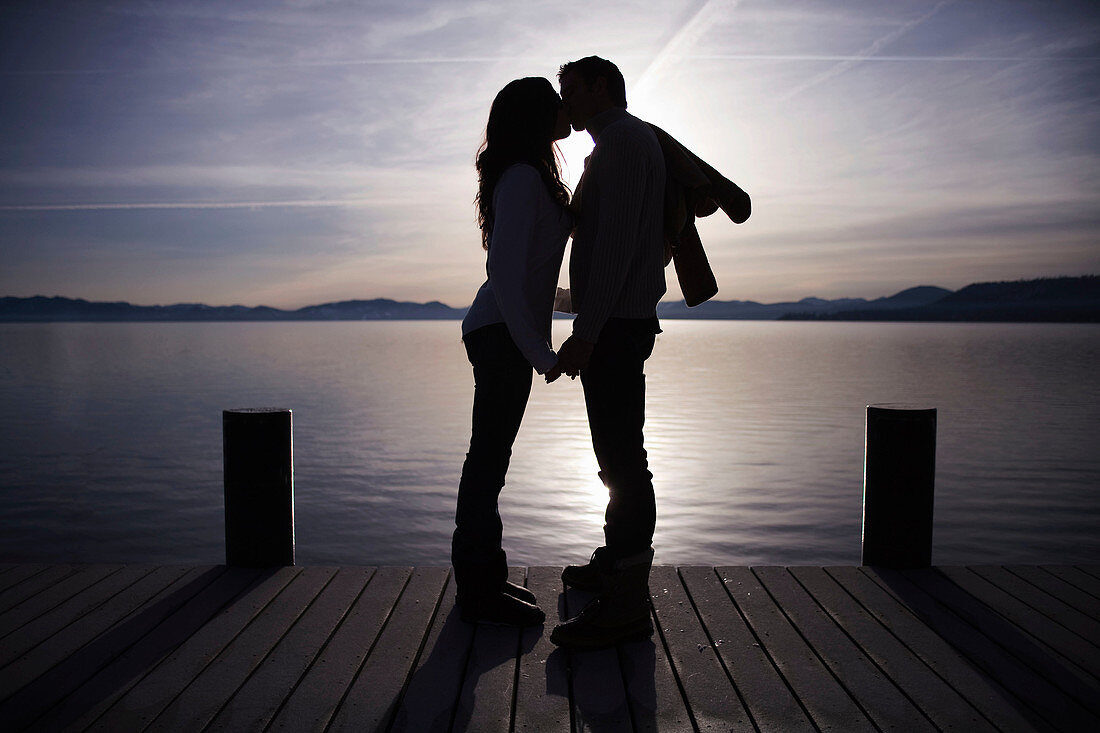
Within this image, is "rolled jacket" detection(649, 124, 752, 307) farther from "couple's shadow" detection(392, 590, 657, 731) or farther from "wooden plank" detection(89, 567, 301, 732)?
"wooden plank" detection(89, 567, 301, 732)

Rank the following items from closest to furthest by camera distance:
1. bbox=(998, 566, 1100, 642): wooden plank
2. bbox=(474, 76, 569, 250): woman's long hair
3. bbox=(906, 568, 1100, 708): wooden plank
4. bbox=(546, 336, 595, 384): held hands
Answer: bbox=(906, 568, 1100, 708): wooden plank < bbox=(546, 336, 595, 384): held hands < bbox=(474, 76, 569, 250): woman's long hair < bbox=(998, 566, 1100, 642): wooden plank

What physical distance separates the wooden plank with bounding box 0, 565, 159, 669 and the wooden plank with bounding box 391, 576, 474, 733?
4.67ft

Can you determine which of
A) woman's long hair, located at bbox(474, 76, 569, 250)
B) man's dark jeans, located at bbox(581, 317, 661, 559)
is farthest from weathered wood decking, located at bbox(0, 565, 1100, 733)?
woman's long hair, located at bbox(474, 76, 569, 250)

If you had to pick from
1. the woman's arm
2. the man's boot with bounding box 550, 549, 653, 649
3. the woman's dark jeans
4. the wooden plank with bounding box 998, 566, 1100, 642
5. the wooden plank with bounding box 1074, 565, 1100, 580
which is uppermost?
the woman's arm

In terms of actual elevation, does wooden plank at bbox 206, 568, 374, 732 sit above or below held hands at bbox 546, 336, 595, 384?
below

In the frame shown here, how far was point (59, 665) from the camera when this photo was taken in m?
3.00

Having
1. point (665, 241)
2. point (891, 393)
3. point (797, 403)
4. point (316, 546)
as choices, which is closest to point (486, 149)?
point (665, 241)

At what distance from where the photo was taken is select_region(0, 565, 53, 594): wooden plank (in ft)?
13.0

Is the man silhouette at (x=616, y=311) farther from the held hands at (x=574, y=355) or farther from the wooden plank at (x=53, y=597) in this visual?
the wooden plank at (x=53, y=597)

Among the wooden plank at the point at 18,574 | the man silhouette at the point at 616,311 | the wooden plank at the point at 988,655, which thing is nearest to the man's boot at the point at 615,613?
the man silhouette at the point at 616,311

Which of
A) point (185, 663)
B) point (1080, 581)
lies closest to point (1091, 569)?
point (1080, 581)

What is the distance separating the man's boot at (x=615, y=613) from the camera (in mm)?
3152

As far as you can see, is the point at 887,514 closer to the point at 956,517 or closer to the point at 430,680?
the point at 430,680

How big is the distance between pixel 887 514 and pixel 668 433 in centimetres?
1428
